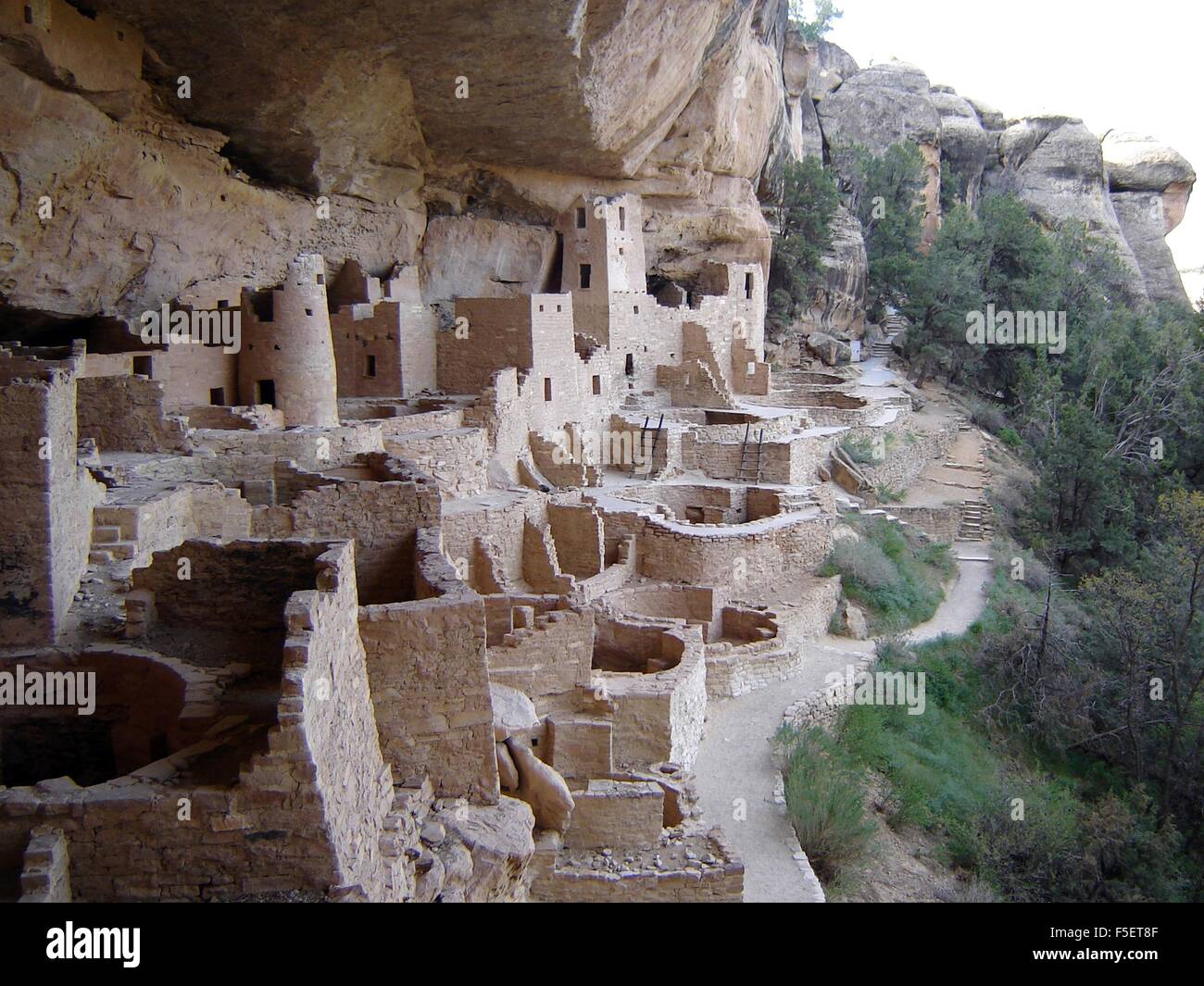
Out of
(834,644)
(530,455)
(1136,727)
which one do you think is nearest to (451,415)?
(530,455)

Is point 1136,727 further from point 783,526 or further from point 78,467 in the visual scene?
point 78,467

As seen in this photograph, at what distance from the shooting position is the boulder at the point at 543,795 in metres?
8.31

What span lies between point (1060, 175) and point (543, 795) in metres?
37.6

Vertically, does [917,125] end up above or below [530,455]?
above

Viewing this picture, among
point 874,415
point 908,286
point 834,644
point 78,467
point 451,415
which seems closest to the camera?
point 78,467

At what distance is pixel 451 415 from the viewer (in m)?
15.0

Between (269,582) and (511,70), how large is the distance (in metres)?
11.1

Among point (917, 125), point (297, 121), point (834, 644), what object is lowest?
point (834, 644)

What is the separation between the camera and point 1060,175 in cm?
3931

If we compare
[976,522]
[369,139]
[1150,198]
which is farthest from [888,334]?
[369,139]

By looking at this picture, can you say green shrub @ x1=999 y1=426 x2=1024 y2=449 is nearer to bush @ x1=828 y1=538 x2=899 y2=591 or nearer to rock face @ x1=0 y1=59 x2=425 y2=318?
bush @ x1=828 y1=538 x2=899 y2=591

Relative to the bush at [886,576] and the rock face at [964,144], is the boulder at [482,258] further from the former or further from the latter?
the rock face at [964,144]

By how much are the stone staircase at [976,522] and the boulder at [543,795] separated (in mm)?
15521

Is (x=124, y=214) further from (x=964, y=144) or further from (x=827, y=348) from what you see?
(x=964, y=144)
